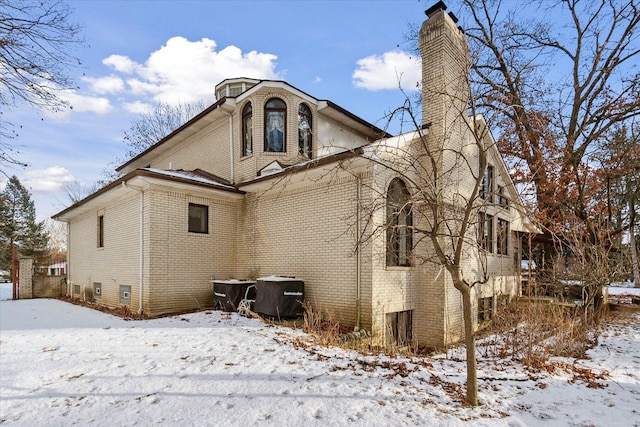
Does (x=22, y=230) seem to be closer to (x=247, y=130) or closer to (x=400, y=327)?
(x=247, y=130)

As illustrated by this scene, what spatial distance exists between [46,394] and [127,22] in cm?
676

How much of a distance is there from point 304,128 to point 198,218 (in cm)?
469

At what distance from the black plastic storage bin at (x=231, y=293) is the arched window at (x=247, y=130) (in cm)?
459

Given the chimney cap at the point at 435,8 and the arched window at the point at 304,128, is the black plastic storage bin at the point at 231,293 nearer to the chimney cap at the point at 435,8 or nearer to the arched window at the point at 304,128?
the arched window at the point at 304,128

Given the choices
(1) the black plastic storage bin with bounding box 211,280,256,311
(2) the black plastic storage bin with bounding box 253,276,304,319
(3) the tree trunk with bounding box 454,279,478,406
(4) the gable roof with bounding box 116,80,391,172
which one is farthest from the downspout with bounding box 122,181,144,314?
(3) the tree trunk with bounding box 454,279,478,406

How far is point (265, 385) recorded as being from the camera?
4.55 meters

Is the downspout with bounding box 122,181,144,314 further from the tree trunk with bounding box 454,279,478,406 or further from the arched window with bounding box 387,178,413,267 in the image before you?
the tree trunk with bounding box 454,279,478,406

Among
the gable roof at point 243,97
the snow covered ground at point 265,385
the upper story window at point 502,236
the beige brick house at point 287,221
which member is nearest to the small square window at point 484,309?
the beige brick house at point 287,221

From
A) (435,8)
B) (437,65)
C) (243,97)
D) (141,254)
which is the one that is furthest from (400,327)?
(435,8)

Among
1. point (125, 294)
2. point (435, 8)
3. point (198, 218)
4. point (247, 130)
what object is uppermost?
point (435, 8)

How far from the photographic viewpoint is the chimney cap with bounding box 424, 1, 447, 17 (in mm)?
10456

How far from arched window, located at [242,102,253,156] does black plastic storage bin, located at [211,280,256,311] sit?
15.1ft

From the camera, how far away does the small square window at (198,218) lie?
35.0 ft

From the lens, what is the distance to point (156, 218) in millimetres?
9727
